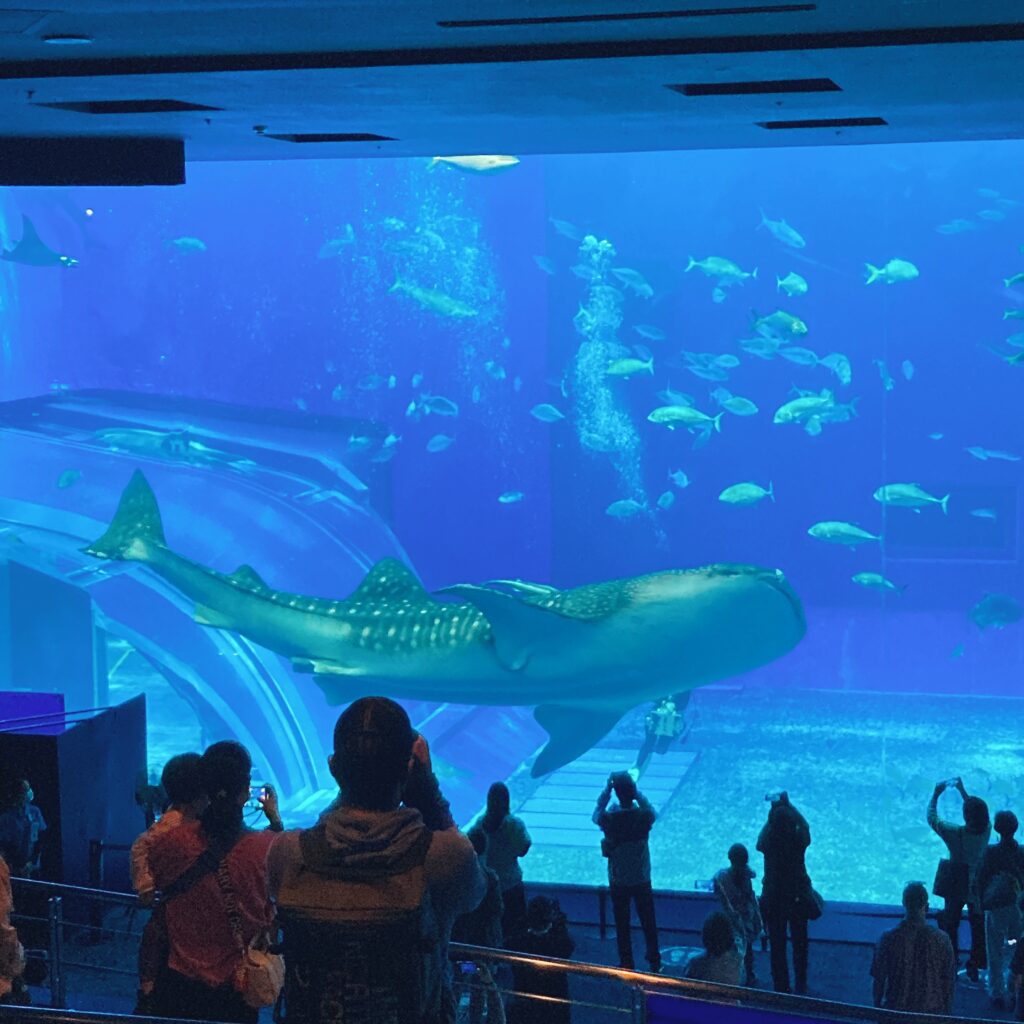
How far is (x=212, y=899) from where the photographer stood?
2.58 metres

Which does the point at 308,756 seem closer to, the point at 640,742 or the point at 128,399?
the point at 640,742

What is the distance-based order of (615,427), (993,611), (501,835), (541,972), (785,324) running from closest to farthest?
(541,972)
(501,835)
(785,324)
(993,611)
(615,427)

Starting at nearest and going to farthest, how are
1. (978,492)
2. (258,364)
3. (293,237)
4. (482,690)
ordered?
1. (482,690)
2. (978,492)
3. (258,364)
4. (293,237)

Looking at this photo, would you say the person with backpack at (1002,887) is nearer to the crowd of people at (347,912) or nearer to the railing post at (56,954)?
Result: the crowd of people at (347,912)

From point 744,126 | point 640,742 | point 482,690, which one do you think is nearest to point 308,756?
point 640,742

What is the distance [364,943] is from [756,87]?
4314 millimetres

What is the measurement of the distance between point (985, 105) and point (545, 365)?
22099 millimetres

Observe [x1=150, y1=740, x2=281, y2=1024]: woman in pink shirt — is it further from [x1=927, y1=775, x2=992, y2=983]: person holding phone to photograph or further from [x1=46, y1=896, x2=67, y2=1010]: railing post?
[x1=927, y1=775, x2=992, y2=983]: person holding phone to photograph

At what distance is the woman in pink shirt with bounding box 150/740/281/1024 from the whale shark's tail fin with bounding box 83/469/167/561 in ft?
29.0

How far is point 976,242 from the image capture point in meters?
28.6

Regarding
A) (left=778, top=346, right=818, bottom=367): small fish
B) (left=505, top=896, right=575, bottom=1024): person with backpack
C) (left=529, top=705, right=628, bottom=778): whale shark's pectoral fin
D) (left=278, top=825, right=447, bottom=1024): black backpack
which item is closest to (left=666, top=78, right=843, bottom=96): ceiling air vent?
(left=505, top=896, right=575, bottom=1024): person with backpack

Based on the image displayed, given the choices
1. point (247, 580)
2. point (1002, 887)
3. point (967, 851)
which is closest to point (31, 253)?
point (247, 580)

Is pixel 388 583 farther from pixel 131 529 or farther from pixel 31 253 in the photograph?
pixel 31 253

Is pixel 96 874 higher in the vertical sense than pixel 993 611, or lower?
lower
